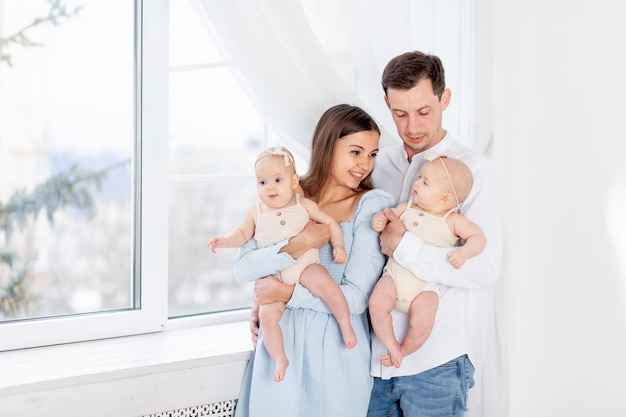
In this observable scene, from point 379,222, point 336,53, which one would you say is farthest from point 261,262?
point 336,53

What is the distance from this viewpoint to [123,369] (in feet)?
5.40

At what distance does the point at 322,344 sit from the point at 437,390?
33cm

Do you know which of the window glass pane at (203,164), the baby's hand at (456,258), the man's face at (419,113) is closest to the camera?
the baby's hand at (456,258)

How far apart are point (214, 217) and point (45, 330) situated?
676mm

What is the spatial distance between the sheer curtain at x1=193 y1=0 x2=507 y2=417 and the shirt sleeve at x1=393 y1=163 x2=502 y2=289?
1.55 ft

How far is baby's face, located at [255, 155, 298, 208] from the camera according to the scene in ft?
5.48

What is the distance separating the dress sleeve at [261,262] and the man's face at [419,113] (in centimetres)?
48

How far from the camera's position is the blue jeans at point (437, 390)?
166 centimetres

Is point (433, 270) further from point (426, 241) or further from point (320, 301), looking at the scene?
point (320, 301)

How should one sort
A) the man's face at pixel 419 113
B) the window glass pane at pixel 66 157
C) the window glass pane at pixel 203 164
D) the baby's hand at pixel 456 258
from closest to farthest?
the baby's hand at pixel 456 258
the man's face at pixel 419 113
the window glass pane at pixel 66 157
the window glass pane at pixel 203 164

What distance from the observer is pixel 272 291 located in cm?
167

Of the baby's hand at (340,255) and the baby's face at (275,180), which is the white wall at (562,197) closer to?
the baby's hand at (340,255)

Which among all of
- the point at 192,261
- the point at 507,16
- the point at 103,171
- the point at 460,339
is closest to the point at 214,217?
the point at 192,261

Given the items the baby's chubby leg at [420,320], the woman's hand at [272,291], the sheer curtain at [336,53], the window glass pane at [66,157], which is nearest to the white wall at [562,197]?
the sheer curtain at [336,53]
